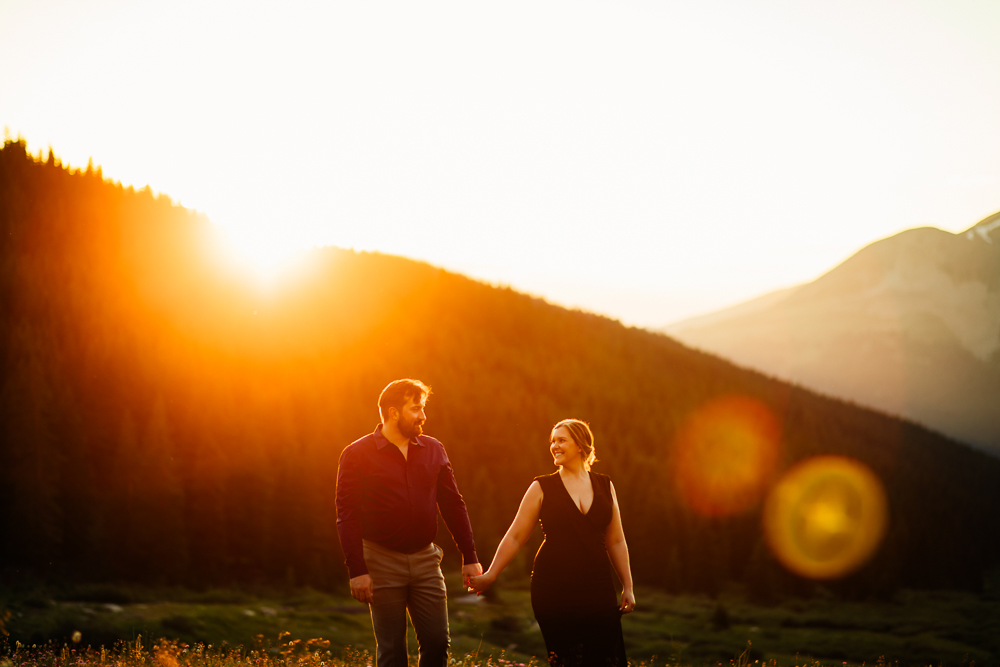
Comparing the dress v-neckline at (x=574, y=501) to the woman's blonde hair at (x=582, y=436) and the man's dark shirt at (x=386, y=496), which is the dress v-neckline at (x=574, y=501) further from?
the man's dark shirt at (x=386, y=496)

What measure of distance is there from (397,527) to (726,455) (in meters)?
103

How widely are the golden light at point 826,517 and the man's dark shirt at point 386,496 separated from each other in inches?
3814

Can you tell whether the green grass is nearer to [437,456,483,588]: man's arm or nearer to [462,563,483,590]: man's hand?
[437,456,483,588]: man's arm

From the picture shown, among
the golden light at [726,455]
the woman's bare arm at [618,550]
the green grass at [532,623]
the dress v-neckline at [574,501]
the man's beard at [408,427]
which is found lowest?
the green grass at [532,623]

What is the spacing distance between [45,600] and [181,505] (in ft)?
50.4

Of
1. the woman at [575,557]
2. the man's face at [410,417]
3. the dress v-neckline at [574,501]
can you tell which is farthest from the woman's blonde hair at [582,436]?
the man's face at [410,417]

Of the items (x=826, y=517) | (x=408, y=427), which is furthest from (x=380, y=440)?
(x=826, y=517)

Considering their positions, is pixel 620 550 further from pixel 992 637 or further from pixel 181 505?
pixel 992 637

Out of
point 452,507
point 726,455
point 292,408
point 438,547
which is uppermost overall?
point 452,507

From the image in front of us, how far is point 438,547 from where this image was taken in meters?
6.65

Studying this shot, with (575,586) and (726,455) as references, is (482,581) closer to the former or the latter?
(575,586)

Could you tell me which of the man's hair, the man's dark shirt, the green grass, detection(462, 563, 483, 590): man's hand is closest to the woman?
detection(462, 563, 483, 590): man's hand

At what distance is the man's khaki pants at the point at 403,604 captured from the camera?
22.0 feet

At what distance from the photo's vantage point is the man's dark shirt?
6762 millimetres
